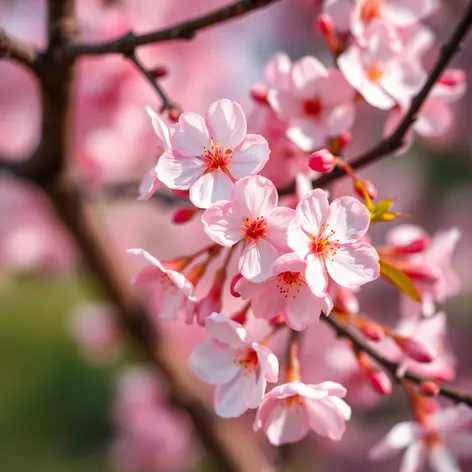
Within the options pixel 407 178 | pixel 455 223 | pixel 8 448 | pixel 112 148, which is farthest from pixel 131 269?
pixel 8 448

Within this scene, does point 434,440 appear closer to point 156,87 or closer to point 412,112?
point 412,112

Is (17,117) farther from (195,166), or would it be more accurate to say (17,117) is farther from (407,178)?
(407,178)

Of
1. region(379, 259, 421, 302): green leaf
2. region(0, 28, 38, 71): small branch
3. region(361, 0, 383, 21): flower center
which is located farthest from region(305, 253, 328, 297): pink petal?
region(0, 28, 38, 71): small branch

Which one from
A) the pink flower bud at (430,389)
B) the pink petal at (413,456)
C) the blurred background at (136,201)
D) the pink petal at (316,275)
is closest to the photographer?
the pink petal at (316,275)

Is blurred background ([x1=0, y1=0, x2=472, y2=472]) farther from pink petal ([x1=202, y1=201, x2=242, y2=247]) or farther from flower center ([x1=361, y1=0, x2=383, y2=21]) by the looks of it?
pink petal ([x1=202, y1=201, x2=242, y2=247])

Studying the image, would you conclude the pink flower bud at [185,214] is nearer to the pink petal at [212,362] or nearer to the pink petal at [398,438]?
the pink petal at [212,362]

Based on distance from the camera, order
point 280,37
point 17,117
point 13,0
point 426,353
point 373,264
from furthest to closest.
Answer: point 280,37
point 13,0
point 17,117
point 426,353
point 373,264

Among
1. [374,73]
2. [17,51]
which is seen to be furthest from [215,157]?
[17,51]

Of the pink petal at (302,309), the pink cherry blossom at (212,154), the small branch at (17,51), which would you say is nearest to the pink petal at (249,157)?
the pink cherry blossom at (212,154)
